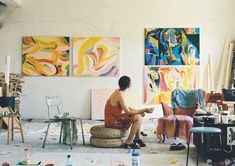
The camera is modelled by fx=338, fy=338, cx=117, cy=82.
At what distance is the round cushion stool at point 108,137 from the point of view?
502 centimetres

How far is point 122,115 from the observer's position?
17.0 ft

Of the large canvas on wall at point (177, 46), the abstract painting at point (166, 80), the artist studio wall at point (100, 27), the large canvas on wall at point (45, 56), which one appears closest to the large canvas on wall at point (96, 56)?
the artist studio wall at point (100, 27)

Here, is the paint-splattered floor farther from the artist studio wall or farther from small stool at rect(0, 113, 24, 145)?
the artist studio wall

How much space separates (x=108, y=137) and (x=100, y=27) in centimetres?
413

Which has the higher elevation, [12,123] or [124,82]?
[124,82]

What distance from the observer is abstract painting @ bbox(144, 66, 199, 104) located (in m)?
8.42

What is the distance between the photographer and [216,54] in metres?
8.51

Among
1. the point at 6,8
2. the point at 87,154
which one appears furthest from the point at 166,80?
the point at 6,8

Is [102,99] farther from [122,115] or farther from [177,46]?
[122,115]

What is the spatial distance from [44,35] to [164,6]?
10.2 feet

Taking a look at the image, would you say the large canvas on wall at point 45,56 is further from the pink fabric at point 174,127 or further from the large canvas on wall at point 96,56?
the pink fabric at point 174,127

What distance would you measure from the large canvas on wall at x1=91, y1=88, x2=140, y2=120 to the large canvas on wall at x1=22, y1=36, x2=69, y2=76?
0.93 m

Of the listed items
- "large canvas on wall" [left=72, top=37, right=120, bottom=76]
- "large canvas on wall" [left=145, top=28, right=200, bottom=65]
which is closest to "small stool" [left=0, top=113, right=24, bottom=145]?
"large canvas on wall" [left=72, top=37, right=120, bottom=76]

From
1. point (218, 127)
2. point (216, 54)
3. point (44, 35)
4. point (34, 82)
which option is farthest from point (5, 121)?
point (216, 54)
